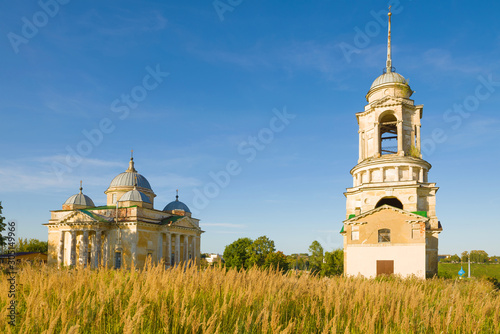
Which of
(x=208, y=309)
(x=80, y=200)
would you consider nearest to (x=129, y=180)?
(x=80, y=200)

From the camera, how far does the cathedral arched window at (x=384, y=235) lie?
3203 cm

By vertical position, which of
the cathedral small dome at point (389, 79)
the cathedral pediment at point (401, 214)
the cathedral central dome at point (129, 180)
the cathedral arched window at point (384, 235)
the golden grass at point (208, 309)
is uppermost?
the cathedral small dome at point (389, 79)

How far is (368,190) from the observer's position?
37.9 meters

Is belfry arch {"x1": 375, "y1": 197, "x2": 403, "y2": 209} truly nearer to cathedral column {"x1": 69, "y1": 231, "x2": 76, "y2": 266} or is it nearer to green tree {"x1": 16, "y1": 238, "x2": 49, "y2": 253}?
cathedral column {"x1": 69, "y1": 231, "x2": 76, "y2": 266}

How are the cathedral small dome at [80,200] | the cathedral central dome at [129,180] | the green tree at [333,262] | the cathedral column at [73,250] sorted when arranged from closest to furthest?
the cathedral column at [73,250]
the cathedral small dome at [80,200]
the green tree at [333,262]
the cathedral central dome at [129,180]

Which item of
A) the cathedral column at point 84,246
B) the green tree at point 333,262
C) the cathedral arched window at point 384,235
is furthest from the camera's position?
the green tree at point 333,262

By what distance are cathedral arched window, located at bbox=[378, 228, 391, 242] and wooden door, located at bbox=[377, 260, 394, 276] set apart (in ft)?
6.27

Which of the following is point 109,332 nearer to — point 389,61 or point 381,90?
point 381,90

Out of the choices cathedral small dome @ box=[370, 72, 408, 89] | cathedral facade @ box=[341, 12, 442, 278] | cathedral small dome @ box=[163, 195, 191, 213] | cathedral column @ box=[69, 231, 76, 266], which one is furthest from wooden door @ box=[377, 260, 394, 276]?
cathedral column @ box=[69, 231, 76, 266]

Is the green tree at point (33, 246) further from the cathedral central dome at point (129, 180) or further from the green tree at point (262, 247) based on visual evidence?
the green tree at point (262, 247)

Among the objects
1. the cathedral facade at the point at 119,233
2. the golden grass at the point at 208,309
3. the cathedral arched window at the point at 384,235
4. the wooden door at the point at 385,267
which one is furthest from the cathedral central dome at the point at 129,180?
the golden grass at the point at 208,309

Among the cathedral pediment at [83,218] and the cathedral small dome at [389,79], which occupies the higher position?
the cathedral small dome at [389,79]

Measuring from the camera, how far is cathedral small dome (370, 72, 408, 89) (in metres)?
41.1

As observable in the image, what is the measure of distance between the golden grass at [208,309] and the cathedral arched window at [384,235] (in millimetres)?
25254
